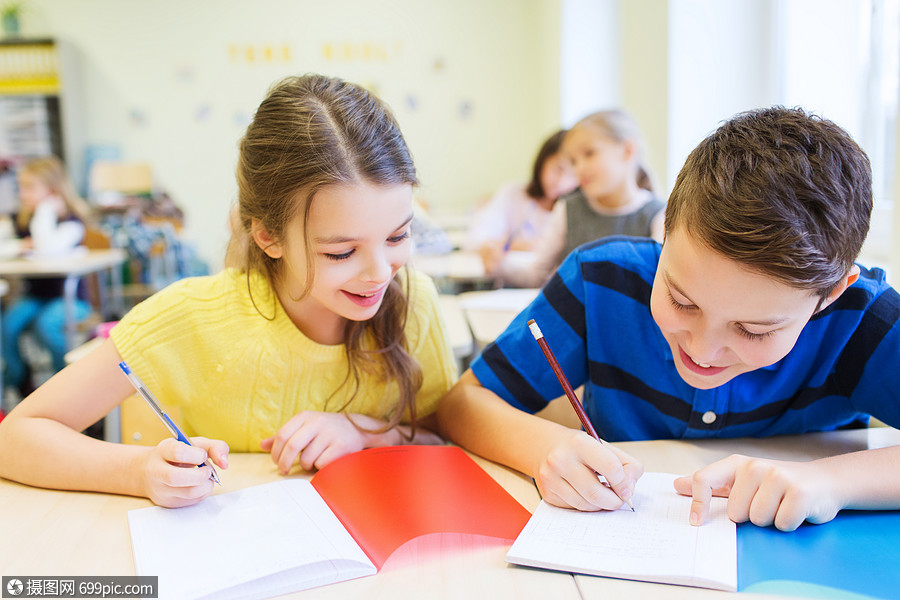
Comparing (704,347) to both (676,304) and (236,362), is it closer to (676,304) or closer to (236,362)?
(676,304)

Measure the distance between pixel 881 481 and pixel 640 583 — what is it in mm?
Result: 315

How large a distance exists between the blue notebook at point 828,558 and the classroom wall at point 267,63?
5.44 metres

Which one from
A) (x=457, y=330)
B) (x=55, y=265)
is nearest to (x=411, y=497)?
(x=457, y=330)

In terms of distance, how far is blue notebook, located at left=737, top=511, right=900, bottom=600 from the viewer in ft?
2.00

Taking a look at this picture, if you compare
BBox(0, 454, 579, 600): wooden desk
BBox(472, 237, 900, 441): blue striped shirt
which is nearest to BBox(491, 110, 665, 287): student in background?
BBox(472, 237, 900, 441): blue striped shirt

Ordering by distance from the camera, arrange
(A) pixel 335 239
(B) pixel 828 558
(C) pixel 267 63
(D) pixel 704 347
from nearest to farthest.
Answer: (B) pixel 828 558 → (D) pixel 704 347 → (A) pixel 335 239 → (C) pixel 267 63

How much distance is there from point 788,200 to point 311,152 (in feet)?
1.79

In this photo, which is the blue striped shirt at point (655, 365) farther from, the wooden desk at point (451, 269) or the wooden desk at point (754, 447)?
the wooden desk at point (451, 269)

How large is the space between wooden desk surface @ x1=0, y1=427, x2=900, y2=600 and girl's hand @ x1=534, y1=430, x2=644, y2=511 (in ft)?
0.14

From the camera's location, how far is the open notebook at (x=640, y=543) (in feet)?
2.07

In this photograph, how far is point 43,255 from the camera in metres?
3.66

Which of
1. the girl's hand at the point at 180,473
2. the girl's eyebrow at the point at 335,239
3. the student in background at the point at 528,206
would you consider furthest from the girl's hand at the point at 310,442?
the student in background at the point at 528,206

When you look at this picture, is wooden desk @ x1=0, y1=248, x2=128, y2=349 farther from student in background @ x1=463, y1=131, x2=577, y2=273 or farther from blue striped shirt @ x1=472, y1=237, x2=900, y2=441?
blue striped shirt @ x1=472, y1=237, x2=900, y2=441

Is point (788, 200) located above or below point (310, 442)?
above
